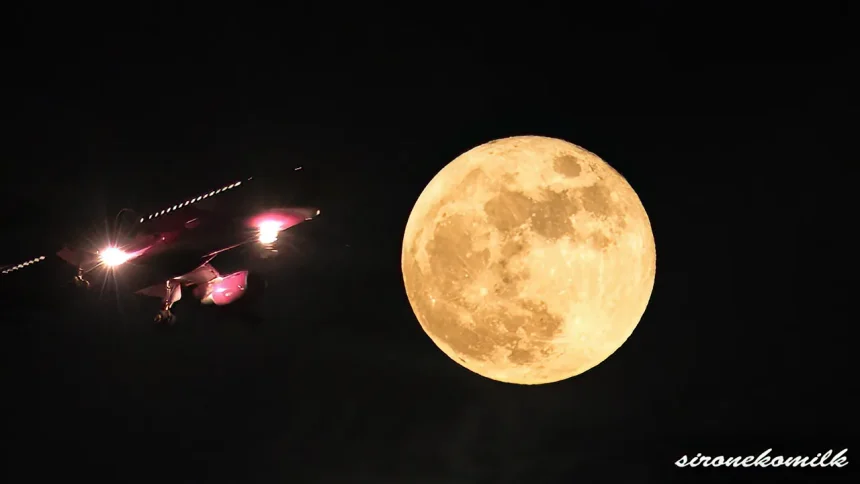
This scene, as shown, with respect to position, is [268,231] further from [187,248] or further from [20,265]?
[20,265]

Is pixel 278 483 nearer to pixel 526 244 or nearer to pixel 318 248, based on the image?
pixel 318 248

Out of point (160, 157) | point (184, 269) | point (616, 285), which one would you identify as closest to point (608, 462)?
point (616, 285)

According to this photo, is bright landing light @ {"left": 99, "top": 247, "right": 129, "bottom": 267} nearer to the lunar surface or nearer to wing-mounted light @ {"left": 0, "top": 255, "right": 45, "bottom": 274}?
wing-mounted light @ {"left": 0, "top": 255, "right": 45, "bottom": 274}

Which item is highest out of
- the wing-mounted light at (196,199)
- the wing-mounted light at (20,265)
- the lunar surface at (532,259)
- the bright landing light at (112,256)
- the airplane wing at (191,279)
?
the wing-mounted light at (196,199)

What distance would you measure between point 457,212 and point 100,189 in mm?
1507

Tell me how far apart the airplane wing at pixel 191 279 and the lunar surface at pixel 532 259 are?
995 mm

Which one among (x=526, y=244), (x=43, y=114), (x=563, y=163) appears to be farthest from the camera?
(x=43, y=114)

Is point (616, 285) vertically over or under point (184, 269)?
under

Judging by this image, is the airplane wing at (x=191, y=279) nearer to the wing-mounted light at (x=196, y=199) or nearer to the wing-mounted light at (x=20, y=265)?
the wing-mounted light at (x=196, y=199)

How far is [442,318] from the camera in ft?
6.10

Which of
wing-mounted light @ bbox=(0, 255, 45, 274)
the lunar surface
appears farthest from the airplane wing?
the lunar surface

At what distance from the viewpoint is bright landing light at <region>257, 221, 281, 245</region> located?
2436mm

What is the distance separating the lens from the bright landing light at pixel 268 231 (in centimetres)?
244

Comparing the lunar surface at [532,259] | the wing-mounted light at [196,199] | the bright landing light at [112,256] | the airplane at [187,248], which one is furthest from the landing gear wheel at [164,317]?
the lunar surface at [532,259]
